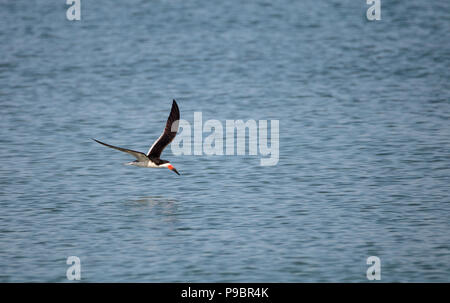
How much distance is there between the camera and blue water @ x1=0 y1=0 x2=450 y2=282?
12875mm

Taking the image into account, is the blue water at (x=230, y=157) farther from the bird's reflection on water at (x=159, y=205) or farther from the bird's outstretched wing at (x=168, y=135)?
the bird's outstretched wing at (x=168, y=135)

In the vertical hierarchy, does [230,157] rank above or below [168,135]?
above

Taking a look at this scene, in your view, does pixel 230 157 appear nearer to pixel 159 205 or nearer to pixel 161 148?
pixel 159 205

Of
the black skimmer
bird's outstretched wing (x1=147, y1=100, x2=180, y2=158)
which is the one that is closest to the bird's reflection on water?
the black skimmer

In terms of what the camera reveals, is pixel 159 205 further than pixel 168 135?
Yes

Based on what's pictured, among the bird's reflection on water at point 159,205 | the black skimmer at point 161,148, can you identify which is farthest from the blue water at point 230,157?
the black skimmer at point 161,148

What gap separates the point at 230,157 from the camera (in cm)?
1764

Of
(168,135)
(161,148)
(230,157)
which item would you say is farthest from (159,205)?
(230,157)

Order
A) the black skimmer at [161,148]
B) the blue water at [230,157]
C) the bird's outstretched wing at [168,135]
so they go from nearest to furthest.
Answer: the blue water at [230,157] → the black skimmer at [161,148] → the bird's outstretched wing at [168,135]

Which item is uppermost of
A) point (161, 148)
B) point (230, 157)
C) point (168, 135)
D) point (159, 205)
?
point (230, 157)

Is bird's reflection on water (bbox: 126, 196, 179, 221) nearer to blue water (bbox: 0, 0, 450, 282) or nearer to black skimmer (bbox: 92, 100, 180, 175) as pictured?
blue water (bbox: 0, 0, 450, 282)

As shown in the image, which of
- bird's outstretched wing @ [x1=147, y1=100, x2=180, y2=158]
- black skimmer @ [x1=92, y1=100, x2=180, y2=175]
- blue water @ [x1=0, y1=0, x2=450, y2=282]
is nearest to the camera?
blue water @ [x1=0, y1=0, x2=450, y2=282]

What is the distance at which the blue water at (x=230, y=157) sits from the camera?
12875mm
